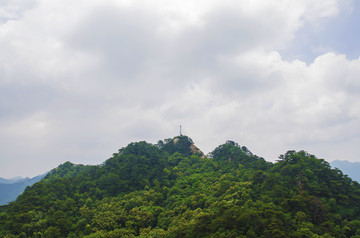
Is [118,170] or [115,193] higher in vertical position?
[118,170]

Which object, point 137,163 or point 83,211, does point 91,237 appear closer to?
point 83,211

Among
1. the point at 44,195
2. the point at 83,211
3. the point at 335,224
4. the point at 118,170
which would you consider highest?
the point at 118,170

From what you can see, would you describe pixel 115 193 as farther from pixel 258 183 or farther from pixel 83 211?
pixel 258 183

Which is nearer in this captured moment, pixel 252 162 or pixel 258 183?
pixel 258 183

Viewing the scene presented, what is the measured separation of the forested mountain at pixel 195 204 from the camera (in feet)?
84.9

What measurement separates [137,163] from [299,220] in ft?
111

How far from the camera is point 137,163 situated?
177 ft

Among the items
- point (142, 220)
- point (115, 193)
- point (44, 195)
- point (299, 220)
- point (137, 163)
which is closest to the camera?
point (299, 220)

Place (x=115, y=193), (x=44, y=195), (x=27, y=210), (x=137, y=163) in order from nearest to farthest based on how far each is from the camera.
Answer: (x=27, y=210)
(x=44, y=195)
(x=115, y=193)
(x=137, y=163)

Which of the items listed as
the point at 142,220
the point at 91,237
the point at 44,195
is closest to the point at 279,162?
the point at 142,220

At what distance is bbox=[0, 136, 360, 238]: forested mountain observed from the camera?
84.9 feet

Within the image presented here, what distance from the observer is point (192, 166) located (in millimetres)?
58312

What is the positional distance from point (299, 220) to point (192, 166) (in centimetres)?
3300

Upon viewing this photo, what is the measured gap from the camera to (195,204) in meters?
35.0
